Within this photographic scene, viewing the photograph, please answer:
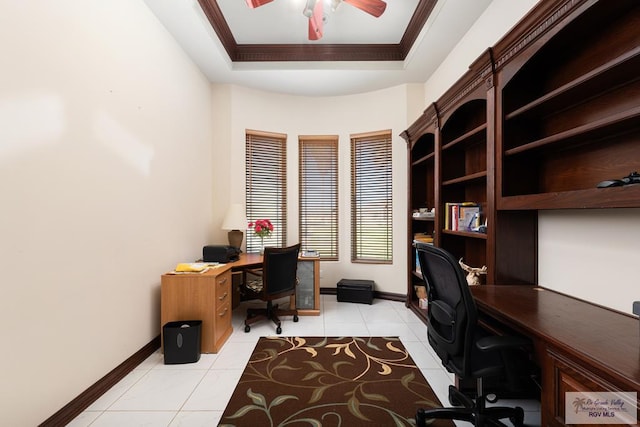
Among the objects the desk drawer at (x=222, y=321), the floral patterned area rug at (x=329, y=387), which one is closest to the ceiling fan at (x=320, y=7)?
the desk drawer at (x=222, y=321)

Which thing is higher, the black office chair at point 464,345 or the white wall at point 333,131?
the white wall at point 333,131

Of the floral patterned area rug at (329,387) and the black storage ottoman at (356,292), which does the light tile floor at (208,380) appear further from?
the black storage ottoman at (356,292)

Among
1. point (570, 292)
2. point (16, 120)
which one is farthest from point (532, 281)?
point (16, 120)

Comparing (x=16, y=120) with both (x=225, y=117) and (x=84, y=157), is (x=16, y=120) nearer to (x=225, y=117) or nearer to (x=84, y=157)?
(x=84, y=157)

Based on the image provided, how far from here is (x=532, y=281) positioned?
2057 mm

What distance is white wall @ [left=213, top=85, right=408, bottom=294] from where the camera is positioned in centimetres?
394

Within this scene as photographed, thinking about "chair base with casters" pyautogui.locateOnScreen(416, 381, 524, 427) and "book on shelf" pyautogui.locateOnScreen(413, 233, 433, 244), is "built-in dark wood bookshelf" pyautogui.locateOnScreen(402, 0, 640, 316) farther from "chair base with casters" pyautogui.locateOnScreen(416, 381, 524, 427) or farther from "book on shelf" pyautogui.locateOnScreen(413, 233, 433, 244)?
"chair base with casters" pyautogui.locateOnScreen(416, 381, 524, 427)

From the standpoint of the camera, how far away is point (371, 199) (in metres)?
4.20

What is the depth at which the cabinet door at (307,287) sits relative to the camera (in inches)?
137

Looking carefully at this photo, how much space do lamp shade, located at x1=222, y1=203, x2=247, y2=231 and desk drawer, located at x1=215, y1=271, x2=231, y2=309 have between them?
0.84m

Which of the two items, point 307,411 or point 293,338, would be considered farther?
point 293,338

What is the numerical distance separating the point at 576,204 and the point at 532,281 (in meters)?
0.90

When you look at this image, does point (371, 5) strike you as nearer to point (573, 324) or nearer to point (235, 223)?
point (573, 324)

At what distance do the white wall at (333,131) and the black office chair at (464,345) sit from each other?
2348 mm
